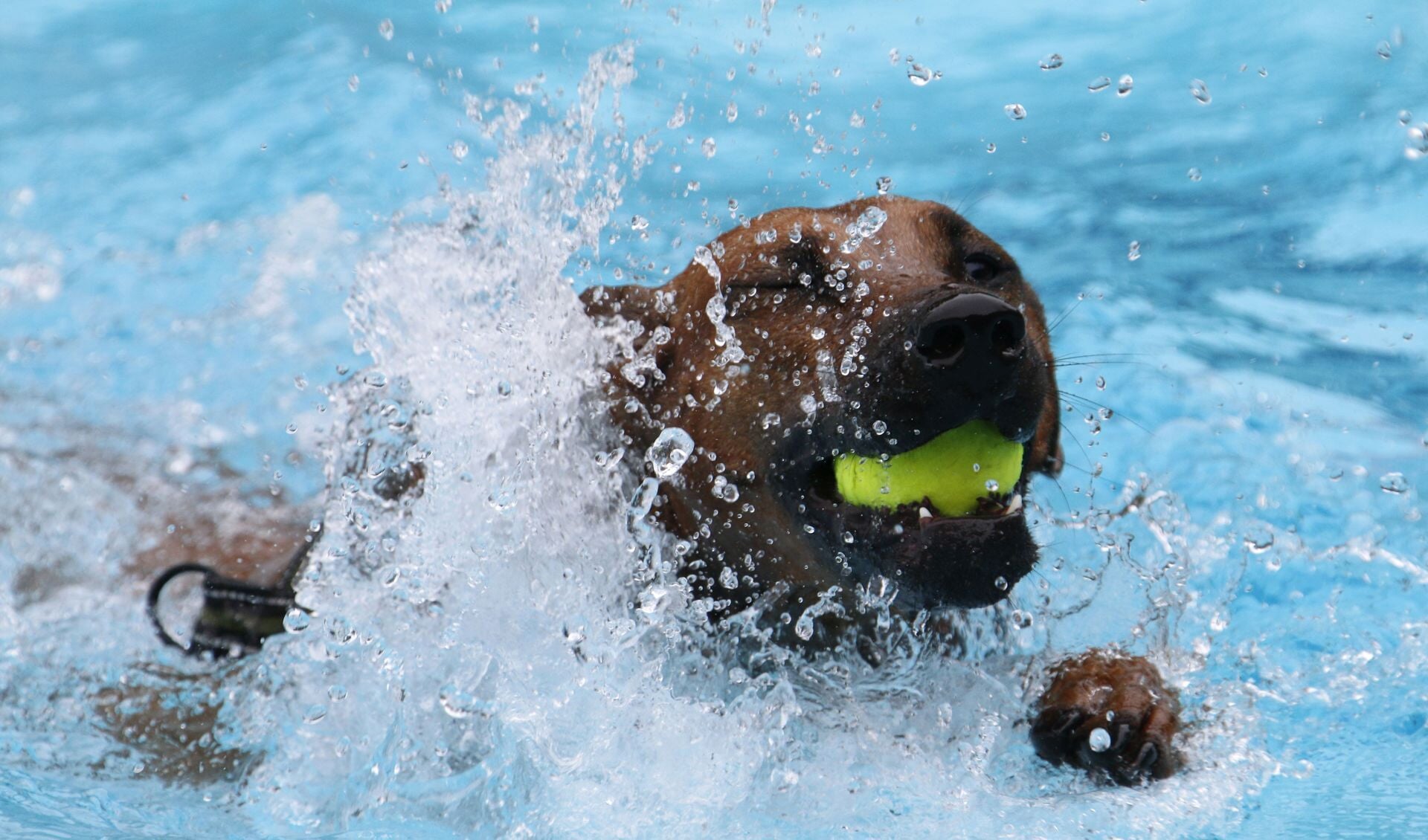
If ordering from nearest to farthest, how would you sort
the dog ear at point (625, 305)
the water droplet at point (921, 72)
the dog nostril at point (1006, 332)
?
the dog nostril at point (1006, 332)
the dog ear at point (625, 305)
the water droplet at point (921, 72)

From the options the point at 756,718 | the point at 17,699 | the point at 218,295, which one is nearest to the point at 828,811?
the point at 756,718

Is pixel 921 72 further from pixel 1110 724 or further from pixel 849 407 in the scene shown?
pixel 1110 724

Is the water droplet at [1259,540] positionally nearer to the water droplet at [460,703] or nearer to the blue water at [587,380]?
the blue water at [587,380]

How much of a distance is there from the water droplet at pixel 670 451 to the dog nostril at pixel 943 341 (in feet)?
2.45

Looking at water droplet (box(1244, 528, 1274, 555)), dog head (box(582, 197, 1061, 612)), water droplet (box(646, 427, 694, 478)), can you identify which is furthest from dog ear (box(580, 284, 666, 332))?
water droplet (box(1244, 528, 1274, 555))

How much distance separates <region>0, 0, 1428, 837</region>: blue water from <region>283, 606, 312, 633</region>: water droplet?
0.15 feet

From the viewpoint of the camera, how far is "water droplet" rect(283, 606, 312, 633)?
10.8 feet

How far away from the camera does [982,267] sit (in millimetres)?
3361

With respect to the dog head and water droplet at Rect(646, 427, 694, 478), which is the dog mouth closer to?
the dog head

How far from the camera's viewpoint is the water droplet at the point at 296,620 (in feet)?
10.8

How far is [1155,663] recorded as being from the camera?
3426mm

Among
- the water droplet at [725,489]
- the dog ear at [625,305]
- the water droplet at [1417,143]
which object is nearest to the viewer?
the water droplet at [725,489]

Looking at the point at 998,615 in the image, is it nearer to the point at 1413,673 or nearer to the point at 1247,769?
the point at 1247,769

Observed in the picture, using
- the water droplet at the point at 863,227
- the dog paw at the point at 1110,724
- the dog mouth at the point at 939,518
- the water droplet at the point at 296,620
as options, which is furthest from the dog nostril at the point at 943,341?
the water droplet at the point at 296,620
